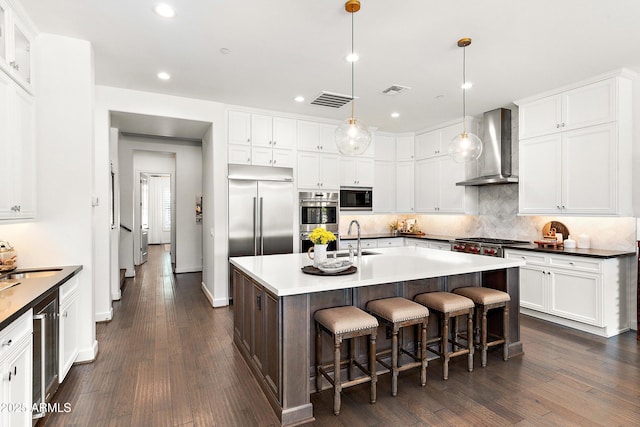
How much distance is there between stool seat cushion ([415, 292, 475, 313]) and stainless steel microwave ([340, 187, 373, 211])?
3.22 meters

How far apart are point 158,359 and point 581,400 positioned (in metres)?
3.49

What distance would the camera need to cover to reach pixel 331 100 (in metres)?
4.59

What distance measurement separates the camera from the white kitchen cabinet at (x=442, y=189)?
18.4 feet

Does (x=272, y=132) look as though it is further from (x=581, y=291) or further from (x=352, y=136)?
(x=581, y=291)

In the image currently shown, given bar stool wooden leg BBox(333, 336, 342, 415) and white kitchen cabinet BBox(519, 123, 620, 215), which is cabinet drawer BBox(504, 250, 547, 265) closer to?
white kitchen cabinet BBox(519, 123, 620, 215)

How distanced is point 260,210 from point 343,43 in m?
2.77

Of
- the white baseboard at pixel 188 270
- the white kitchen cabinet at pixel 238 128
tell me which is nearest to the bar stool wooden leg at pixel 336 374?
the white kitchen cabinet at pixel 238 128

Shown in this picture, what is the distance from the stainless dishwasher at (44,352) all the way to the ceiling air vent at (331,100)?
3.56m

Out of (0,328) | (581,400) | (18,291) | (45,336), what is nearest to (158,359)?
(45,336)

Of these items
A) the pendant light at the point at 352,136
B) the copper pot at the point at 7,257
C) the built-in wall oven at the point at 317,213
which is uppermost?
the pendant light at the point at 352,136

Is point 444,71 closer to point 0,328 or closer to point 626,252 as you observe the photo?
point 626,252

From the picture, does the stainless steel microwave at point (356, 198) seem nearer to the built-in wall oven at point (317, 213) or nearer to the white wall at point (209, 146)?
the built-in wall oven at point (317, 213)

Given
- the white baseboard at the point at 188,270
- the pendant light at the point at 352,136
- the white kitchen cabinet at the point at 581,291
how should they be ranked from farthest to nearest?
1. the white baseboard at the point at 188,270
2. the white kitchen cabinet at the point at 581,291
3. the pendant light at the point at 352,136

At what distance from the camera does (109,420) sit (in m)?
2.18
